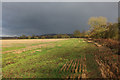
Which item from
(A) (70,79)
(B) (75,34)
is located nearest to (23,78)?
(A) (70,79)

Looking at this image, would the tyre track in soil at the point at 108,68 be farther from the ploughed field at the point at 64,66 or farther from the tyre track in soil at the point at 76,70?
the tyre track in soil at the point at 76,70

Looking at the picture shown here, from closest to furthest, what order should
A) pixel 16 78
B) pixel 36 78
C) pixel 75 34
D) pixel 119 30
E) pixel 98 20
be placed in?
pixel 36 78 → pixel 16 78 → pixel 119 30 → pixel 98 20 → pixel 75 34

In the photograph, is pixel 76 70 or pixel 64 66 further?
pixel 64 66

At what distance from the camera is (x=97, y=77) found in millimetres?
3088

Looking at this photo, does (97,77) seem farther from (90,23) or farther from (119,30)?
(90,23)

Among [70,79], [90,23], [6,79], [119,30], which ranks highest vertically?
[90,23]

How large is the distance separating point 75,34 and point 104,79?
112398mm

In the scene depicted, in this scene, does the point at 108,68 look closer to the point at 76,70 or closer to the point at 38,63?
the point at 76,70

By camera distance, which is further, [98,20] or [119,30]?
[98,20]

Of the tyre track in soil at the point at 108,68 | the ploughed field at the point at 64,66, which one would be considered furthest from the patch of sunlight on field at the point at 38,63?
the tyre track in soil at the point at 108,68

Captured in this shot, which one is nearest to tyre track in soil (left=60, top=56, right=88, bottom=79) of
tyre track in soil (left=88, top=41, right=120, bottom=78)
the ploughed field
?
the ploughed field

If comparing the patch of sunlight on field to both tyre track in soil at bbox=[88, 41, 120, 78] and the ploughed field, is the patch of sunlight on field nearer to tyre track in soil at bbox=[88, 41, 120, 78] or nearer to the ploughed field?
the ploughed field

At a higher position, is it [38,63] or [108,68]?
[108,68]

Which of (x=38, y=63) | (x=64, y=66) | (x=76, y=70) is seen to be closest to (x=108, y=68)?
(x=76, y=70)
